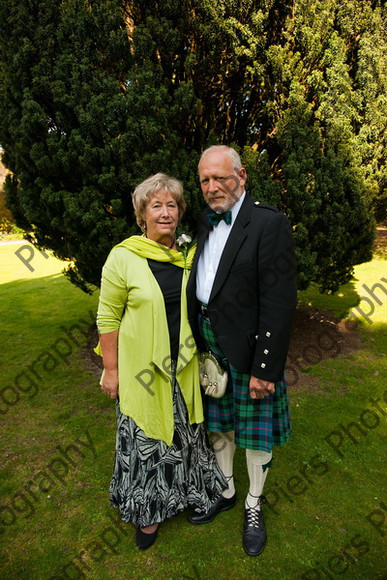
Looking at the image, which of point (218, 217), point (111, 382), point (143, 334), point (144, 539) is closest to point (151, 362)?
point (143, 334)

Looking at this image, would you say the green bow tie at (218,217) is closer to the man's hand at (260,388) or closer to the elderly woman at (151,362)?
the elderly woman at (151,362)

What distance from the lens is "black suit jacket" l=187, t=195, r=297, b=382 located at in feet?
6.08

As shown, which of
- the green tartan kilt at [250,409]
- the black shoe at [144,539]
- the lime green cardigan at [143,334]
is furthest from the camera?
the black shoe at [144,539]

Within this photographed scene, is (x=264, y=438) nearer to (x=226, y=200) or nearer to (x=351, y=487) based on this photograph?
(x=351, y=487)

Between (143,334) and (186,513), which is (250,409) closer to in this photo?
(143,334)

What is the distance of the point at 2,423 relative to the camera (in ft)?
11.5

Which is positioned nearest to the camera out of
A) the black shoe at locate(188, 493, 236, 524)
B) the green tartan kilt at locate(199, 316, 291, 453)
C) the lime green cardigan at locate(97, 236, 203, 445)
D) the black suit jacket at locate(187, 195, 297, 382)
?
the black suit jacket at locate(187, 195, 297, 382)

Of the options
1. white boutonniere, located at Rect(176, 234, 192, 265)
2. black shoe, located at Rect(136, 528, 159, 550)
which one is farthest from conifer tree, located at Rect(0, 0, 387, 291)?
black shoe, located at Rect(136, 528, 159, 550)

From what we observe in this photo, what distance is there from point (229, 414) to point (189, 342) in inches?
Answer: 22.7

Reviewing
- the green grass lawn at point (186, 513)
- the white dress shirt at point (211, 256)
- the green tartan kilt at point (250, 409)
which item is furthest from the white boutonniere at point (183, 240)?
the green grass lawn at point (186, 513)

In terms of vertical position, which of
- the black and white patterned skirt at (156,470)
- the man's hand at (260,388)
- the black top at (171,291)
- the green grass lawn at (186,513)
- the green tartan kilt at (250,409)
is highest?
the black top at (171,291)

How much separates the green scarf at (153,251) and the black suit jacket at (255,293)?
0.38ft

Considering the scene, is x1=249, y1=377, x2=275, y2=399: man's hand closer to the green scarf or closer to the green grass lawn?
the green scarf

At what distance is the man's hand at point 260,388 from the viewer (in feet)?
6.44
